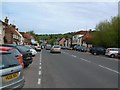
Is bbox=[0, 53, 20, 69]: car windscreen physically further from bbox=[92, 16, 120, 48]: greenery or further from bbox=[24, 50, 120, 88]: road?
bbox=[92, 16, 120, 48]: greenery

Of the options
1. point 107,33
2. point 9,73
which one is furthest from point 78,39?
point 9,73

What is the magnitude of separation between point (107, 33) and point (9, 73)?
50.9 metres

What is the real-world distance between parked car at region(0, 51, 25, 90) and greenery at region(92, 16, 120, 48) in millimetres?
46698

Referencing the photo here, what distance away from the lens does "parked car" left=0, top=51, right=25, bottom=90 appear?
7.43 m

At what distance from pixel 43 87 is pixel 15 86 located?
2704mm

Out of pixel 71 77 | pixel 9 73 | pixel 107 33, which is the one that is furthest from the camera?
pixel 107 33

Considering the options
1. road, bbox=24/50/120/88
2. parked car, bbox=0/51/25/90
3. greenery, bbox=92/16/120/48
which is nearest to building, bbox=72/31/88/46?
greenery, bbox=92/16/120/48

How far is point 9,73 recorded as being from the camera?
768 cm

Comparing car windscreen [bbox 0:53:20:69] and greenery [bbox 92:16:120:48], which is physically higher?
greenery [bbox 92:16:120:48]

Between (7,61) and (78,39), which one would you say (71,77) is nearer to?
(7,61)

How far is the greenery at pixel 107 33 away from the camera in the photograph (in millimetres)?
54184

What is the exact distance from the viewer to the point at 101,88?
10352 millimetres

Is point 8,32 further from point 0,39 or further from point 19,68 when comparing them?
point 19,68

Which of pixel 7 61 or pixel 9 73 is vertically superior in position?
pixel 7 61
